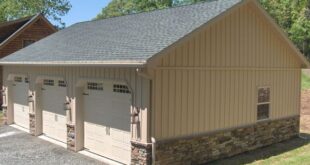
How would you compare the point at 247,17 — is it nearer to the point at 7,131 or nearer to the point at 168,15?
the point at 168,15

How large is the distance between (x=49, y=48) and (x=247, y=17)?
848 cm

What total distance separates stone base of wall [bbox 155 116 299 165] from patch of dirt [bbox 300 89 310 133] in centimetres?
274

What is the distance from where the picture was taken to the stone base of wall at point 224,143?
34.7 feet

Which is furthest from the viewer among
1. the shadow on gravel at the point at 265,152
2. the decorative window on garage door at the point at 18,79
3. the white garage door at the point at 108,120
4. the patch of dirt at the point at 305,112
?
the patch of dirt at the point at 305,112

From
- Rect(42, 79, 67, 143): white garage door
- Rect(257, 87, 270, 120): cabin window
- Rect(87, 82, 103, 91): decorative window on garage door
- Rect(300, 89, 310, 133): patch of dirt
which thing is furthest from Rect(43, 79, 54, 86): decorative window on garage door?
Rect(300, 89, 310, 133): patch of dirt

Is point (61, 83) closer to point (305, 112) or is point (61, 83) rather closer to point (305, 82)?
point (305, 112)

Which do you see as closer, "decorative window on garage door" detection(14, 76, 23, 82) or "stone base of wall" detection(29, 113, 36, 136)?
"stone base of wall" detection(29, 113, 36, 136)

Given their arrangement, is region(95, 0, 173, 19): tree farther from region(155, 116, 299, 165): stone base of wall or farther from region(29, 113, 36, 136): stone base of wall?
region(155, 116, 299, 165): stone base of wall

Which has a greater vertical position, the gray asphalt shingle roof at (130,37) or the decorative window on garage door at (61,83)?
the gray asphalt shingle roof at (130,37)

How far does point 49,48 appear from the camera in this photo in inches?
653

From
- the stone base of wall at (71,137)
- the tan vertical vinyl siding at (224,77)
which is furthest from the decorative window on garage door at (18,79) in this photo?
the tan vertical vinyl siding at (224,77)

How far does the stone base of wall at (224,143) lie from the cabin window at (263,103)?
290 mm

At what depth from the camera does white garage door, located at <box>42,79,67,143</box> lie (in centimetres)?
1457

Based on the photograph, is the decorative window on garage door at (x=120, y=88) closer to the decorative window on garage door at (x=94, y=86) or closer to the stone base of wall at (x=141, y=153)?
the decorative window on garage door at (x=94, y=86)
